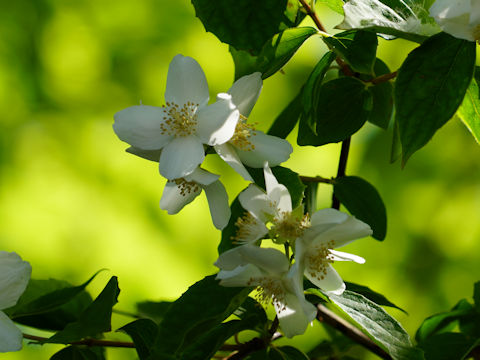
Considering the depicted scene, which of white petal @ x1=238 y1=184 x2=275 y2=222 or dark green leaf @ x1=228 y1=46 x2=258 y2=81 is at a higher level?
dark green leaf @ x1=228 y1=46 x2=258 y2=81

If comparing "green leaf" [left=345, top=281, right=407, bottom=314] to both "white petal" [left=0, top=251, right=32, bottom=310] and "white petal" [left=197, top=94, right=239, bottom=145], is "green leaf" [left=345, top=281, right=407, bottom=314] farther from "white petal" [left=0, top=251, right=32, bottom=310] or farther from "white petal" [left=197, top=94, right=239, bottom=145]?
"white petal" [left=0, top=251, right=32, bottom=310]

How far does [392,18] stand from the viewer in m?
0.48

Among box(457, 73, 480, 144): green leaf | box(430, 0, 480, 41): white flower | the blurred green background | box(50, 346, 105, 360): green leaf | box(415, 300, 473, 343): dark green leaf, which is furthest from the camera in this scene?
the blurred green background

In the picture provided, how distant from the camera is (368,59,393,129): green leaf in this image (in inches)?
28.9

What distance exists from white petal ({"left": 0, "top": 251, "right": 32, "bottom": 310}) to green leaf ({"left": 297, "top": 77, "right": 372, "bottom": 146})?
34 centimetres

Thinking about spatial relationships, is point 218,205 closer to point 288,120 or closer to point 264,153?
point 264,153

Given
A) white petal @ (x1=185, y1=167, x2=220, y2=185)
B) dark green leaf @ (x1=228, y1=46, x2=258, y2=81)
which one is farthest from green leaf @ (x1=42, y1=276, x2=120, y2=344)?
dark green leaf @ (x1=228, y1=46, x2=258, y2=81)

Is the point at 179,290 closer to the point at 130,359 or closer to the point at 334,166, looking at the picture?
the point at 130,359

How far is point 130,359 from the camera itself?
1.43 meters

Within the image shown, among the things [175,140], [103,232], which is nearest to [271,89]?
[103,232]

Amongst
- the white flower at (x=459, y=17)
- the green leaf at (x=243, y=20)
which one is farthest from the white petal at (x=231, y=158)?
the white flower at (x=459, y=17)

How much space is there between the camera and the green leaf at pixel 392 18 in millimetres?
441

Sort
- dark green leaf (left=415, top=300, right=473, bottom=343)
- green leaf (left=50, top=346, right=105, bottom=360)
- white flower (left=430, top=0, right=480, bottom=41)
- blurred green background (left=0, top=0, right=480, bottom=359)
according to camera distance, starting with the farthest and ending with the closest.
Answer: blurred green background (left=0, top=0, right=480, bottom=359) → dark green leaf (left=415, top=300, right=473, bottom=343) → green leaf (left=50, top=346, right=105, bottom=360) → white flower (left=430, top=0, right=480, bottom=41)

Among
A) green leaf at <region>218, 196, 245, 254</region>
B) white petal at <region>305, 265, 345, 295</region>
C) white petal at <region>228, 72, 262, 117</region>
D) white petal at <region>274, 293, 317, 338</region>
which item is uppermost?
white petal at <region>228, 72, 262, 117</region>
